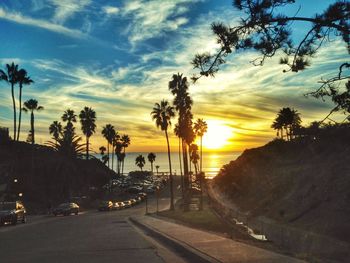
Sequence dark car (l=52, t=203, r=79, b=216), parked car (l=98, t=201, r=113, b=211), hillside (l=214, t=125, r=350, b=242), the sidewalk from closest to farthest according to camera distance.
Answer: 1. the sidewalk
2. hillside (l=214, t=125, r=350, b=242)
3. dark car (l=52, t=203, r=79, b=216)
4. parked car (l=98, t=201, r=113, b=211)

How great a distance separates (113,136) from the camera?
114562 millimetres

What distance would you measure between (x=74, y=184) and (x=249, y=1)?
8056 centimetres

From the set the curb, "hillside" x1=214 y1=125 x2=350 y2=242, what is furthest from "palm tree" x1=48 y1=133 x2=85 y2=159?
the curb

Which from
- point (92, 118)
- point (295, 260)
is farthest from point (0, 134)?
point (295, 260)

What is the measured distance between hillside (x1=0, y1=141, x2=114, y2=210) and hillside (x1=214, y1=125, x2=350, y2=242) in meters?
26.1

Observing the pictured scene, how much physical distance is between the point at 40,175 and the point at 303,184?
166ft

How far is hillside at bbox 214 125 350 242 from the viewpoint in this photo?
31700 millimetres

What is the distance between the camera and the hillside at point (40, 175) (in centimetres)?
7794

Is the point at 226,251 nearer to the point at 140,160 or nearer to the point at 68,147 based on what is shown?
the point at 68,147

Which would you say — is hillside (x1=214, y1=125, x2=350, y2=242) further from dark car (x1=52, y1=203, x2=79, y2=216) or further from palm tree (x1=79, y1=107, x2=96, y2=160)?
palm tree (x1=79, y1=107, x2=96, y2=160)

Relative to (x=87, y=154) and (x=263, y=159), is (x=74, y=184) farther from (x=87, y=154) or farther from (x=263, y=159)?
(x=263, y=159)

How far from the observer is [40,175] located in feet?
271

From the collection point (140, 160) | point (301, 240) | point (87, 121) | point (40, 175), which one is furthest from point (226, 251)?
point (140, 160)

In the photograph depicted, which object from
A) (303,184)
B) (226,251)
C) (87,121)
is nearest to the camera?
(226,251)
